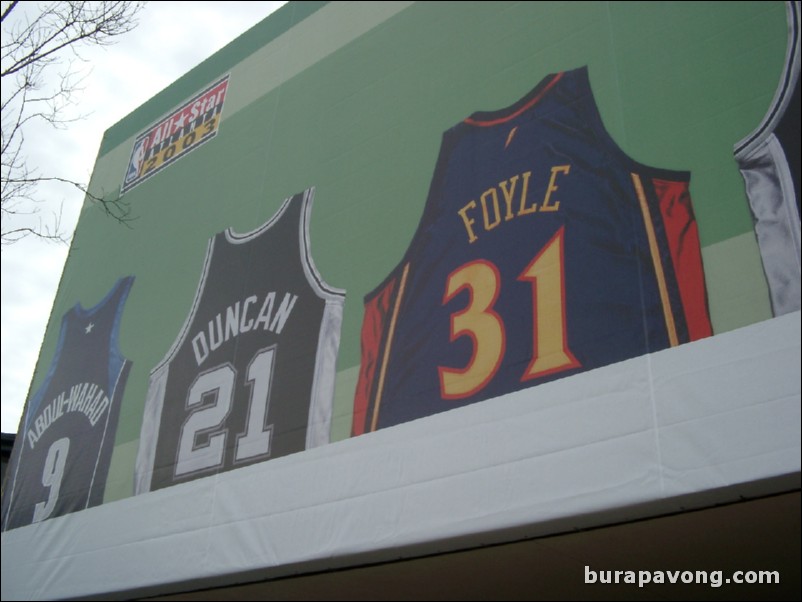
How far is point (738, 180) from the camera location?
4000 mm

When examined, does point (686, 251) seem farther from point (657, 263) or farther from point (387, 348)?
point (387, 348)

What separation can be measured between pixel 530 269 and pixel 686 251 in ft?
2.91

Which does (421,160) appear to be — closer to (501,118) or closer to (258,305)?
(501,118)

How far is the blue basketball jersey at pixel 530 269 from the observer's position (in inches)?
163

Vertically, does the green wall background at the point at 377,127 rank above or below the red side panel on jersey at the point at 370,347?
above

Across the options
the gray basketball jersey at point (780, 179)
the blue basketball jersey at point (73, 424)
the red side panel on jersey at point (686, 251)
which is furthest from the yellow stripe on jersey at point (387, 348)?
the blue basketball jersey at point (73, 424)

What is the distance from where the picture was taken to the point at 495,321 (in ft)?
A: 15.4

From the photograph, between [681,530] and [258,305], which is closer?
[681,530]

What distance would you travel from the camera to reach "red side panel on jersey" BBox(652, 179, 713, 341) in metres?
3.87

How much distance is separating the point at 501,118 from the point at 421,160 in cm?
62

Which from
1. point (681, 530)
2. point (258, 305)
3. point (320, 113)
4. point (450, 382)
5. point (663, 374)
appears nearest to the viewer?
point (663, 374)

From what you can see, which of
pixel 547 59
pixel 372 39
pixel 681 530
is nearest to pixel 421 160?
pixel 547 59

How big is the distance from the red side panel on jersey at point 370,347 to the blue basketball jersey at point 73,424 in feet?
8.94

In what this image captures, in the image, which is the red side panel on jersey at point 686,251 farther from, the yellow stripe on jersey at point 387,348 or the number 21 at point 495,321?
the yellow stripe on jersey at point 387,348
